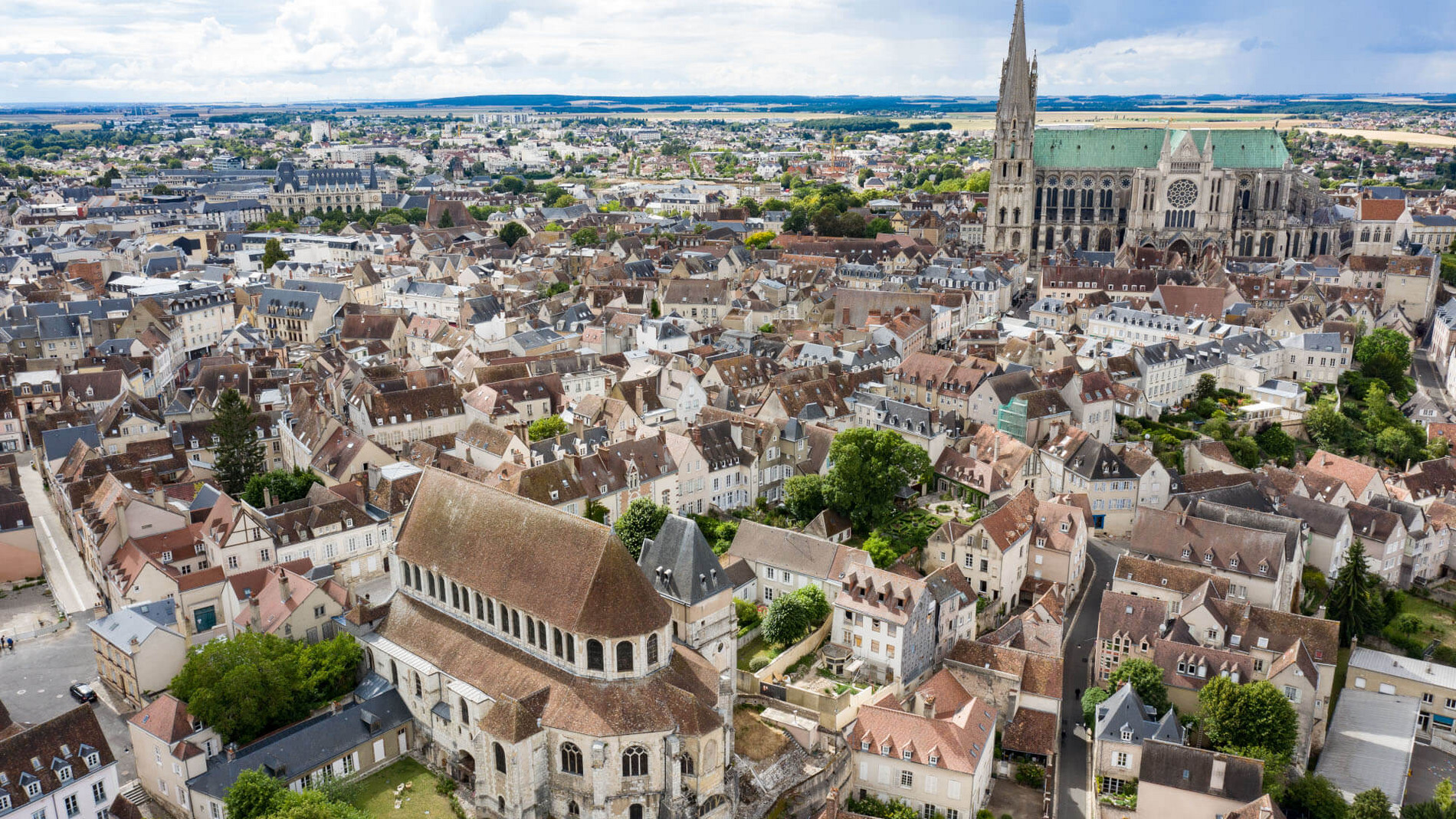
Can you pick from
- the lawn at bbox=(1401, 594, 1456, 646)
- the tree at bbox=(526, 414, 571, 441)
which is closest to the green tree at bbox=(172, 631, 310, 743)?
the tree at bbox=(526, 414, 571, 441)

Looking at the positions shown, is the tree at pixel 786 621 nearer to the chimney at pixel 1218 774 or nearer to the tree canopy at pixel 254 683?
the chimney at pixel 1218 774

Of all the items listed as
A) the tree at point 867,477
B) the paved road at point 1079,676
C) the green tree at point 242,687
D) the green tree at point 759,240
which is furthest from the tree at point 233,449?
the green tree at point 759,240

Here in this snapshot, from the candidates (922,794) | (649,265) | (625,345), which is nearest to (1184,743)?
(922,794)

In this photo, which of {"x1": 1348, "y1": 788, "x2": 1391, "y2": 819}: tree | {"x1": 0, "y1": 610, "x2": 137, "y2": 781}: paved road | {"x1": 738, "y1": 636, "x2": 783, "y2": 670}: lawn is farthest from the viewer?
{"x1": 738, "y1": 636, "x2": 783, "y2": 670}: lawn

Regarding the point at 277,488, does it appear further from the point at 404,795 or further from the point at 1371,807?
the point at 1371,807

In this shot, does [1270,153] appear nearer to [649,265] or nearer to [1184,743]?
[649,265]

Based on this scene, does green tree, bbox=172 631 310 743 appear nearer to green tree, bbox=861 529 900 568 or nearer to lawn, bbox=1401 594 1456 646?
green tree, bbox=861 529 900 568
